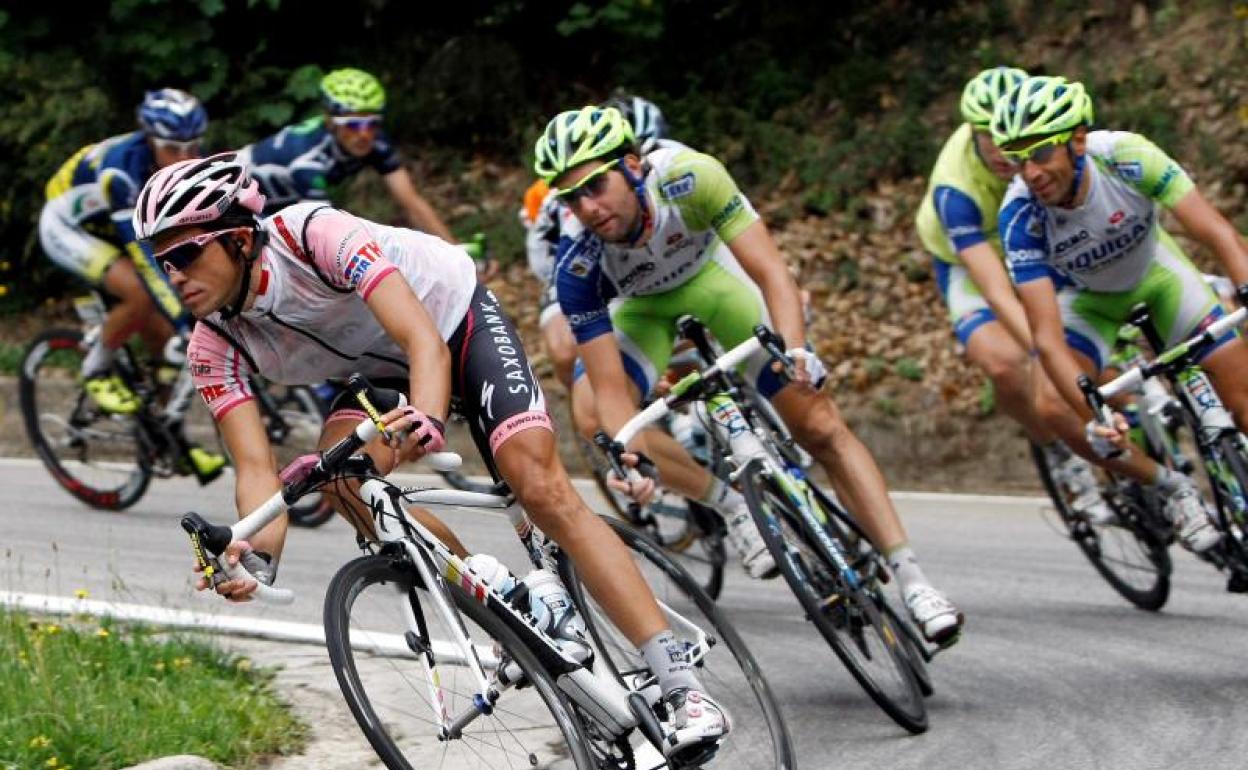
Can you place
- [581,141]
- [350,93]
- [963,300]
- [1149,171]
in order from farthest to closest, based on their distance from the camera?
1. [350,93]
2. [963,300]
3. [1149,171]
4. [581,141]

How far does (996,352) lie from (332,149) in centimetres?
389

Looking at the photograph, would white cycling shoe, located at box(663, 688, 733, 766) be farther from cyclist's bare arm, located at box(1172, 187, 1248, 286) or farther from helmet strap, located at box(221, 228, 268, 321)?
cyclist's bare arm, located at box(1172, 187, 1248, 286)

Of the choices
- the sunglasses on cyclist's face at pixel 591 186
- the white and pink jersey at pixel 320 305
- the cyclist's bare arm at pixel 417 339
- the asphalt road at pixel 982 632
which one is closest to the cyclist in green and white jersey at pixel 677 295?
the sunglasses on cyclist's face at pixel 591 186

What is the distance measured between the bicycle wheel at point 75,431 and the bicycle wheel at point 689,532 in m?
3.08

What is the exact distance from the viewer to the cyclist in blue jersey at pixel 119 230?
33.3 feet

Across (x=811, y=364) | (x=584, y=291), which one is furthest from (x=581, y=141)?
(x=811, y=364)

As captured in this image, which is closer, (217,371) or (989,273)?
(217,371)

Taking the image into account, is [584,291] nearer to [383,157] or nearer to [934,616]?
[934,616]

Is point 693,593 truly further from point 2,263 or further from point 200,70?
point 2,263

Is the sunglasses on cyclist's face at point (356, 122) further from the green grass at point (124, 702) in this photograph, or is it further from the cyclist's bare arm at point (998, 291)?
the green grass at point (124, 702)

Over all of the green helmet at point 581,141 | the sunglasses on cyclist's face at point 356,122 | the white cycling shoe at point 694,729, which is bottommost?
the sunglasses on cyclist's face at point 356,122

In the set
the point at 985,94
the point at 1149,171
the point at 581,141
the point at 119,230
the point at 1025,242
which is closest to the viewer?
the point at 581,141

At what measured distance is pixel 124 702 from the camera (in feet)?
18.6

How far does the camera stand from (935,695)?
22.4 ft
